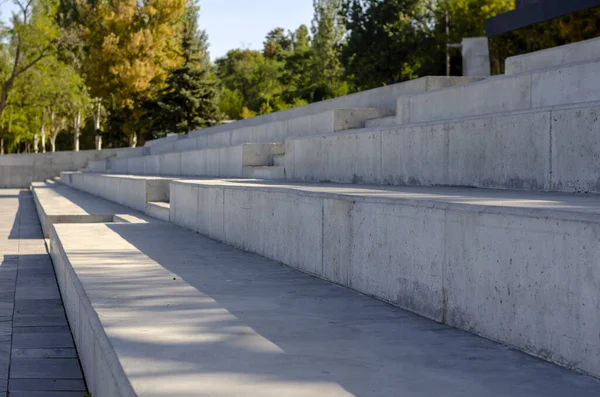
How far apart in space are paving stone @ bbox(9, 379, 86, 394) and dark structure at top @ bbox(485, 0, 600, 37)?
10.4m

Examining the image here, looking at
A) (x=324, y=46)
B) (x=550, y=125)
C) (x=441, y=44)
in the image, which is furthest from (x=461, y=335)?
(x=324, y=46)

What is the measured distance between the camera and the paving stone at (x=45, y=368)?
4918 millimetres

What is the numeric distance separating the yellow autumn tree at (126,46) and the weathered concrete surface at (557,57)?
4447 centimetres

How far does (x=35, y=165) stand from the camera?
4266 centimetres

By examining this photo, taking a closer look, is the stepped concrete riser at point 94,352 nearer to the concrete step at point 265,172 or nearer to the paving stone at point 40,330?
the paving stone at point 40,330

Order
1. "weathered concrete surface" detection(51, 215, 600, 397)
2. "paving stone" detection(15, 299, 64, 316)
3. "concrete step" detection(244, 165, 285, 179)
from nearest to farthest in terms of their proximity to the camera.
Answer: "weathered concrete surface" detection(51, 215, 600, 397) < "paving stone" detection(15, 299, 64, 316) < "concrete step" detection(244, 165, 285, 179)

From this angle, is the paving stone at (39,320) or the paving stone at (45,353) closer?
the paving stone at (45,353)

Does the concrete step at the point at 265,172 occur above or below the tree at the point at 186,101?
below

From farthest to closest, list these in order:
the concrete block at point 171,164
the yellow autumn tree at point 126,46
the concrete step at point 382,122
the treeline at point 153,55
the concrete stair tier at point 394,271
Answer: the yellow autumn tree at point 126,46 → the treeline at point 153,55 → the concrete block at point 171,164 → the concrete step at point 382,122 → the concrete stair tier at point 394,271

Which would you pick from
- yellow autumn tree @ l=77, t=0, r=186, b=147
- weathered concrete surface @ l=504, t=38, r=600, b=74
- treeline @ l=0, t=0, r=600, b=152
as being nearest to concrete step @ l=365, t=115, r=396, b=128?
weathered concrete surface @ l=504, t=38, r=600, b=74

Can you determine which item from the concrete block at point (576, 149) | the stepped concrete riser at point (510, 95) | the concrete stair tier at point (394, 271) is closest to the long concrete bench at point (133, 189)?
the concrete stair tier at point (394, 271)

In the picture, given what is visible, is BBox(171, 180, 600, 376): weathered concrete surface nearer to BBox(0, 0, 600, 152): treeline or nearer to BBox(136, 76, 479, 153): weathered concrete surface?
BBox(136, 76, 479, 153): weathered concrete surface

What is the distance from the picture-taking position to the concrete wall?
42.5 m

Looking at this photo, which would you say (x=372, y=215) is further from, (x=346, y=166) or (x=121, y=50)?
(x=121, y=50)
